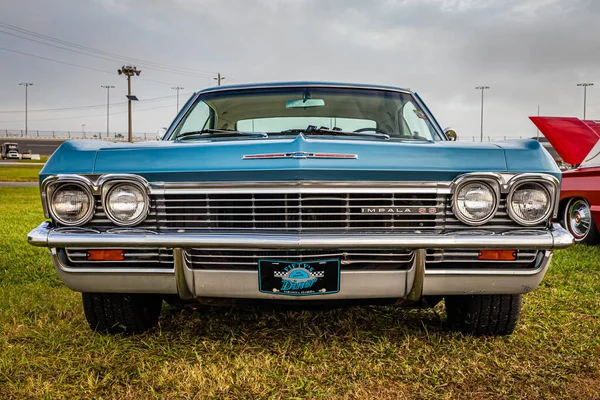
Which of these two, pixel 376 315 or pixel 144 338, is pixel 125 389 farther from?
pixel 376 315

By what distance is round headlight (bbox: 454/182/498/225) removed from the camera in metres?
2.32

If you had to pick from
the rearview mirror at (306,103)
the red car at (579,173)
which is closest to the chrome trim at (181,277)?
the rearview mirror at (306,103)

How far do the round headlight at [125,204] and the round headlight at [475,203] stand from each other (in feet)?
4.76

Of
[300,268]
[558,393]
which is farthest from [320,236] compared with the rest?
[558,393]

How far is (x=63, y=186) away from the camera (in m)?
2.37

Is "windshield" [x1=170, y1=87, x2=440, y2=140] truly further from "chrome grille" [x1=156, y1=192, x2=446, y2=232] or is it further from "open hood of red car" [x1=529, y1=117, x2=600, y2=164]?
"open hood of red car" [x1=529, y1=117, x2=600, y2=164]

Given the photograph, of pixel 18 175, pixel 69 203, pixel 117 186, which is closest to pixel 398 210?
pixel 117 186

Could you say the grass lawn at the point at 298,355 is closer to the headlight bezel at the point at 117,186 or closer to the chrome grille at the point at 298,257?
the chrome grille at the point at 298,257

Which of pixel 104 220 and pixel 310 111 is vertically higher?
pixel 310 111

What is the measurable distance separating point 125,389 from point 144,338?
582 mm

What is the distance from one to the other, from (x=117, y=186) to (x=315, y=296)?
1046 millimetres

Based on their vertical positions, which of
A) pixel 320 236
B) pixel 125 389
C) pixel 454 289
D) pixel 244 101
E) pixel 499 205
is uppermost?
pixel 244 101

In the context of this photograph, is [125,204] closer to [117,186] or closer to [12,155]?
[117,186]

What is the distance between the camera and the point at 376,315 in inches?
129
